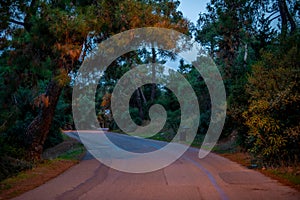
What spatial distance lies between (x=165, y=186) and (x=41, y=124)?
339 inches

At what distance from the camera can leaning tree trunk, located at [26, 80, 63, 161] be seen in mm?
15984

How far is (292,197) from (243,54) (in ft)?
57.2

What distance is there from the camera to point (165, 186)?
984cm

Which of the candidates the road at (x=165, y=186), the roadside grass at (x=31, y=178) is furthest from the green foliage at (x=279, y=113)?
the roadside grass at (x=31, y=178)

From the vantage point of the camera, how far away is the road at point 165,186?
27.5 ft

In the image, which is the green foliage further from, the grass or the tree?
the grass

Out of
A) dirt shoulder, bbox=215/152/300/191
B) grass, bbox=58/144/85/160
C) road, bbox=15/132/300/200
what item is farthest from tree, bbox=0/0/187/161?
dirt shoulder, bbox=215/152/300/191

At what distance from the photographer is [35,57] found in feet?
47.7

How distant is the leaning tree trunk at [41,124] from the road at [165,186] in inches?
151

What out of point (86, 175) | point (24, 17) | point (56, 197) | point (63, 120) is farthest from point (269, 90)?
point (63, 120)

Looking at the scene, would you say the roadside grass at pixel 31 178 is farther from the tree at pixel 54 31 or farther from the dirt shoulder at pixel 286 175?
the dirt shoulder at pixel 286 175

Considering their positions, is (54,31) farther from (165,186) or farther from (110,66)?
(165,186)

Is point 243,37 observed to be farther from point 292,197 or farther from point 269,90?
point 292,197

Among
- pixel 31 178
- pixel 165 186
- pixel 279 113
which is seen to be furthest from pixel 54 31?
pixel 279 113
